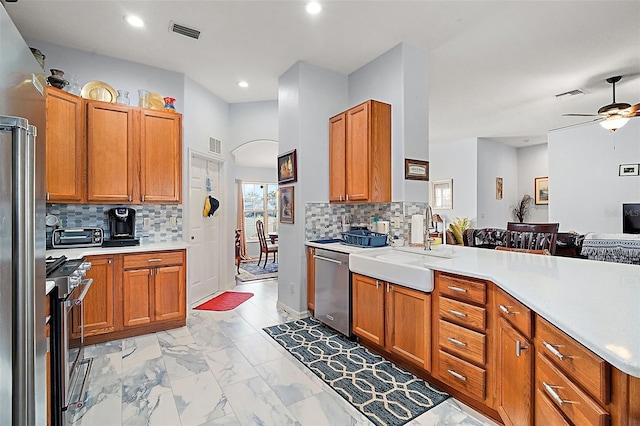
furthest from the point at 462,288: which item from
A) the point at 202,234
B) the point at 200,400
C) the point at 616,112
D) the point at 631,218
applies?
the point at 631,218

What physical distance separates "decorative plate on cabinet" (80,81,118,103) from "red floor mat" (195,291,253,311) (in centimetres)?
270

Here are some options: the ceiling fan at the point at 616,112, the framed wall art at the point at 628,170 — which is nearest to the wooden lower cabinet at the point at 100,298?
the ceiling fan at the point at 616,112

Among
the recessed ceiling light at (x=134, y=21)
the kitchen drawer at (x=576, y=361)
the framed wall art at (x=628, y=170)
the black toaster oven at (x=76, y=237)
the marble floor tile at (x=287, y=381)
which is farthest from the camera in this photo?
the framed wall art at (x=628, y=170)

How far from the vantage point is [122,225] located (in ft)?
11.5

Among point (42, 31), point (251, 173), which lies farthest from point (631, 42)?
point (251, 173)

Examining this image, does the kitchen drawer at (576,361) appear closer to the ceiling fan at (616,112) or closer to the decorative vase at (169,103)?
the decorative vase at (169,103)

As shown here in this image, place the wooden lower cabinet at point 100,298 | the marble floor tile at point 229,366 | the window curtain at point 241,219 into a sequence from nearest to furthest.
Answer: the marble floor tile at point 229,366
the wooden lower cabinet at point 100,298
the window curtain at point 241,219

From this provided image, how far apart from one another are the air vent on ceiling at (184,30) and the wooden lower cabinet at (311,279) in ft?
8.30

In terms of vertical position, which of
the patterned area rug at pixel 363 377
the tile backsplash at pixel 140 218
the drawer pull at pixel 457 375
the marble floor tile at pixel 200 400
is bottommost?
the marble floor tile at pixel 200 400

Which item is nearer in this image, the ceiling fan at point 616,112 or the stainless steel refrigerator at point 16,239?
the stainless steel refrigerator at point 16,239

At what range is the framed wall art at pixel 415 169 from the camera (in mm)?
3264

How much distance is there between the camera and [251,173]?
→ 8.51 metres

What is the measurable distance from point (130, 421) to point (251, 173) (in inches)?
277

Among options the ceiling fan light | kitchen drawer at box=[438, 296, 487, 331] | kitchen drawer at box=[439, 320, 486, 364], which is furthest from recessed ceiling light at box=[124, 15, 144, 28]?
the ceiling fan light
